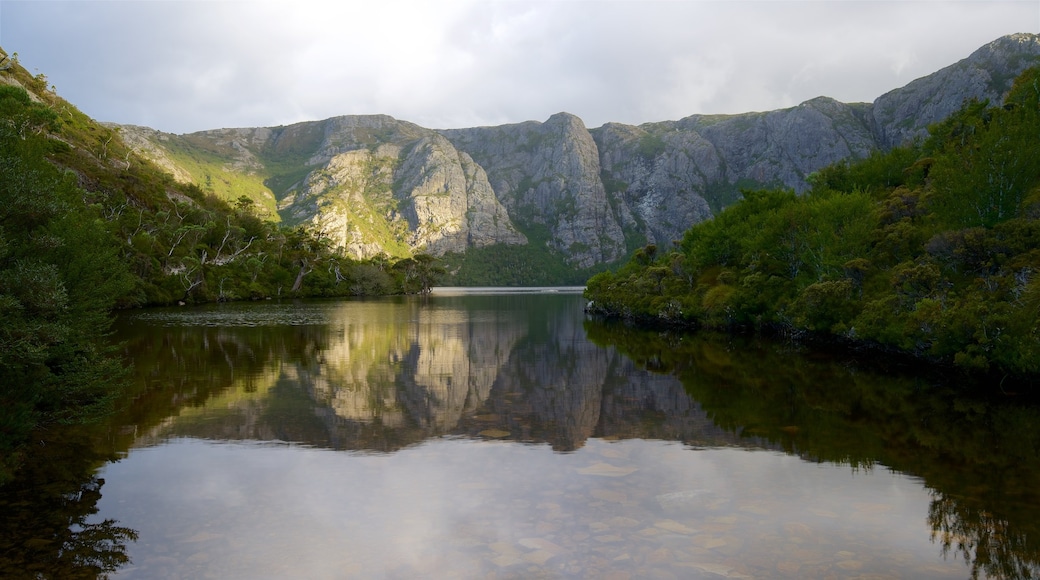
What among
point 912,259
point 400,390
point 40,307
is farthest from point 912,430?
point 40,307

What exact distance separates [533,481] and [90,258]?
16994 mm

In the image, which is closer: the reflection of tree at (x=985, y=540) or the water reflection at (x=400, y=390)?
the reflection of tree at (x=985, y=540)

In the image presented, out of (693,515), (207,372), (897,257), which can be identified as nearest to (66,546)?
(693,515)

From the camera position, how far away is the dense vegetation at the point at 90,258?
14591mm

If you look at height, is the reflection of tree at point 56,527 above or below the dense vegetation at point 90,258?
below

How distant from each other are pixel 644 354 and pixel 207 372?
2902cm

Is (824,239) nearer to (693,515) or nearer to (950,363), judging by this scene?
(950,363)

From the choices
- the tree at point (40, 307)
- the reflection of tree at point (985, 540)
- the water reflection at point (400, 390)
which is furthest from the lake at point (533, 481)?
the tree at point (40, 307)

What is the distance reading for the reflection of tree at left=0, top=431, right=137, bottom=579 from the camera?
10.4 m

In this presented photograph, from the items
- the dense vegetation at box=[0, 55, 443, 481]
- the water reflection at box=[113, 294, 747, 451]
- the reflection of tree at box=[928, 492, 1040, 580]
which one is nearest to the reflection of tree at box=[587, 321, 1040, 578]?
the reflection of tree at box=[928, 492, 1040, 580]

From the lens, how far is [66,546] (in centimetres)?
1118

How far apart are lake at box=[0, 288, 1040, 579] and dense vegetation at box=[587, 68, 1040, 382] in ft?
12.1

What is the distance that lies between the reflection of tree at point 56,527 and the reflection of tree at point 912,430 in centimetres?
1605

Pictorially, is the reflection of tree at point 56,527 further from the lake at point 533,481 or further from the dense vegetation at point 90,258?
the dense vegetation at point 90,258
